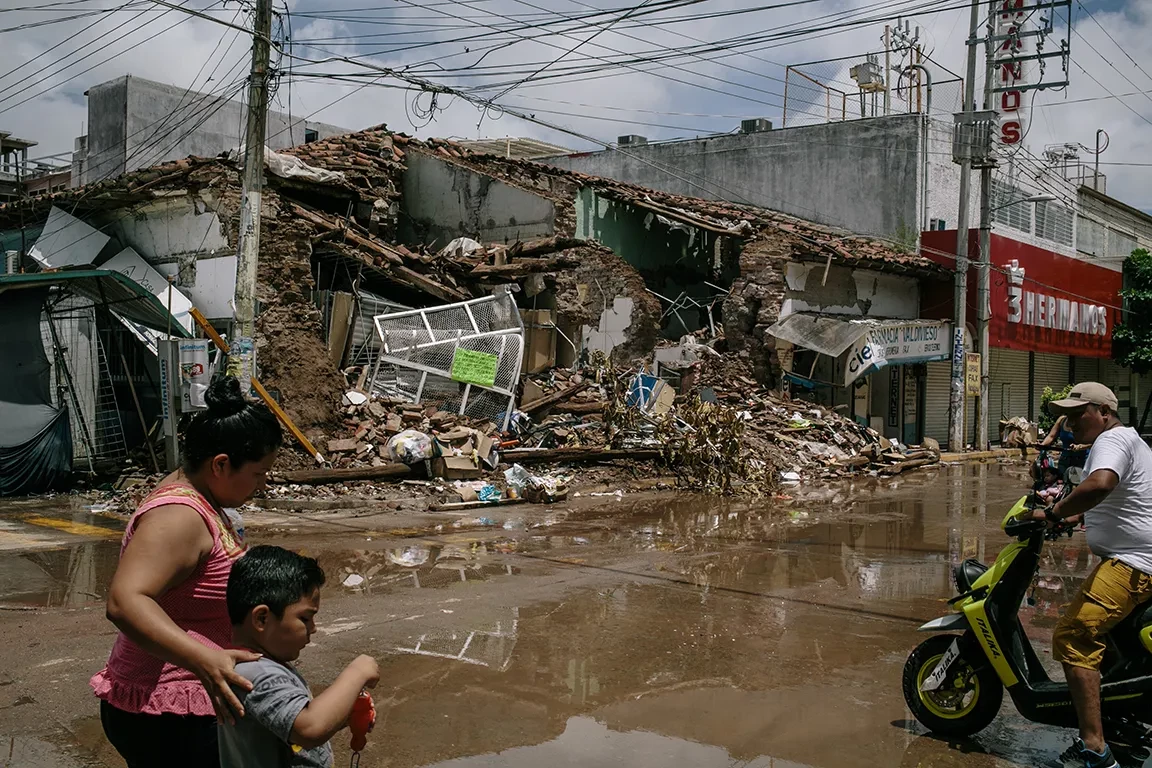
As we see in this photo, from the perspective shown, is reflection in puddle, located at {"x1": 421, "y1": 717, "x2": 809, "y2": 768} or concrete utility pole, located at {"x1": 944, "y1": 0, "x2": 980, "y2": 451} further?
concrete utility pole, located at {"x1": 944, "y1": 0, "x2": 980, "y2": 451}

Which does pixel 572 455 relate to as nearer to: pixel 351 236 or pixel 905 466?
pixel 351 236

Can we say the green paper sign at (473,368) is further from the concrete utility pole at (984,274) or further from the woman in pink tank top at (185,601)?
the woman in pink tank top at (185,601)

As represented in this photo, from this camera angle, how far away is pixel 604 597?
25.8ft

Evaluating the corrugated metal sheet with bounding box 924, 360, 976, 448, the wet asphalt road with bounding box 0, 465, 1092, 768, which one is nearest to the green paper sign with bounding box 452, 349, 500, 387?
the wet asphalt road with bounding box 0, 465, 1092, 768

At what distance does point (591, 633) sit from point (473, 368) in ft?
32.4

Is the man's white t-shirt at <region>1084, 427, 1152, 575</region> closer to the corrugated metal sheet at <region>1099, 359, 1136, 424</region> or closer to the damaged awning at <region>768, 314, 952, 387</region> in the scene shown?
the damaged awning at <region>768, 314, 952, 387</region>

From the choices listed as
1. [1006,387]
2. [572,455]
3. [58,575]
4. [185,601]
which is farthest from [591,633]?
[1006,387]

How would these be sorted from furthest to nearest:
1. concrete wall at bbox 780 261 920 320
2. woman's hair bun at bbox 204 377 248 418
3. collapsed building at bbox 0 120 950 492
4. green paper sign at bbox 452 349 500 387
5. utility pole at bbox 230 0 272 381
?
1. concrete wall at bbox 780 261 920 320
2. green paper sign at bbox 452 349 500 387
3. collapsed building at bbox 0 120 950 492
4. utility pole at bbox 230 0 272 381
5. woman's hair bun at bbox 204 377 248 418

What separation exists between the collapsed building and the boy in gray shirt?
11.9 m

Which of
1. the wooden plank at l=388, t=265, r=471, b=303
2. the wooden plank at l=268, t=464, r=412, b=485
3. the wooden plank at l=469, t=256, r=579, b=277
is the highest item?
the wooden plank at l=469, t=256, r=579, b=277

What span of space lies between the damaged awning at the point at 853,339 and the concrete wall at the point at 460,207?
5650 millimetres

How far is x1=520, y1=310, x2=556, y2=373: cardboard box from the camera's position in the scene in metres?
18.8

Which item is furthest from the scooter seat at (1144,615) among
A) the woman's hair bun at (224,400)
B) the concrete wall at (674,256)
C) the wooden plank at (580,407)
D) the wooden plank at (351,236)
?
the concrete wall at (674,256)

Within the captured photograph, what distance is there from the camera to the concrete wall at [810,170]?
89.7ft
